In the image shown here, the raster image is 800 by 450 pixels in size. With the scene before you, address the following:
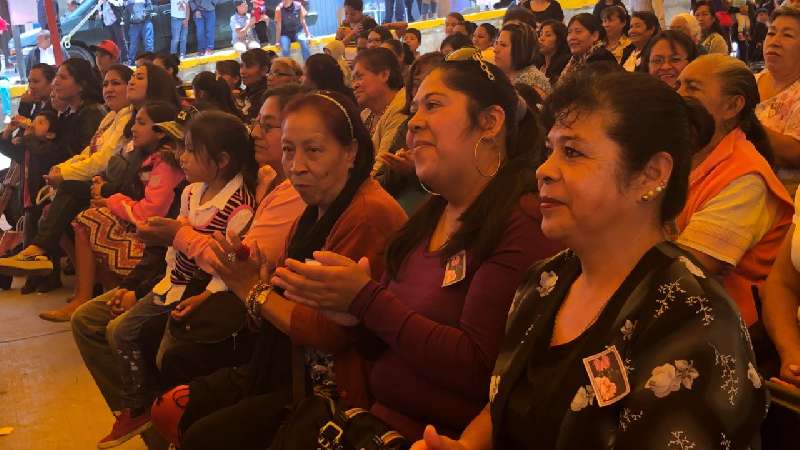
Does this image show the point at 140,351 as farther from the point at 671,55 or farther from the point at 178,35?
the point at 178,35

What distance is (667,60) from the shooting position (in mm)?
3988

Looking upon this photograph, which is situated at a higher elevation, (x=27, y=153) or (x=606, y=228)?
(x=606, y=228)

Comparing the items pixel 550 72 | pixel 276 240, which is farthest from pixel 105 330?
pixel 550 72

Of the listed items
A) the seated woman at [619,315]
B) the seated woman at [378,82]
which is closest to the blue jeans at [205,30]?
the seated woman at [378,82]

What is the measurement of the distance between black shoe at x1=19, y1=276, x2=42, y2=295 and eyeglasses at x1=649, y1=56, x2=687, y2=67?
13.7 ft

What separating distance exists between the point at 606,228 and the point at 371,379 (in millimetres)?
763

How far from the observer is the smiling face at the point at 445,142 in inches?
77.5

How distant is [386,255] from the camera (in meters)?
2.04

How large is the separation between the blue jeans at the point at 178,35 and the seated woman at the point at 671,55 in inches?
434

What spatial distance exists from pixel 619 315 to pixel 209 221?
1.97m

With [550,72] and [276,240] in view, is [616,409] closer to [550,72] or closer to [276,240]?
[276,240]

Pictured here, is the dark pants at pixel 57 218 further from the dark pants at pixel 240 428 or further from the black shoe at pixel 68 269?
the dark pants at pixel 240 428

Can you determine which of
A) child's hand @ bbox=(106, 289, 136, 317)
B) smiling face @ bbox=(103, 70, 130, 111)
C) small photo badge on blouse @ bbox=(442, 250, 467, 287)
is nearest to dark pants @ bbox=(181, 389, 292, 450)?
small photo badge on blouse @ bbox=(442, 250, 467, 287)

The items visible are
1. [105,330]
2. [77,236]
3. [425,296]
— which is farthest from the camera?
[77,236]
